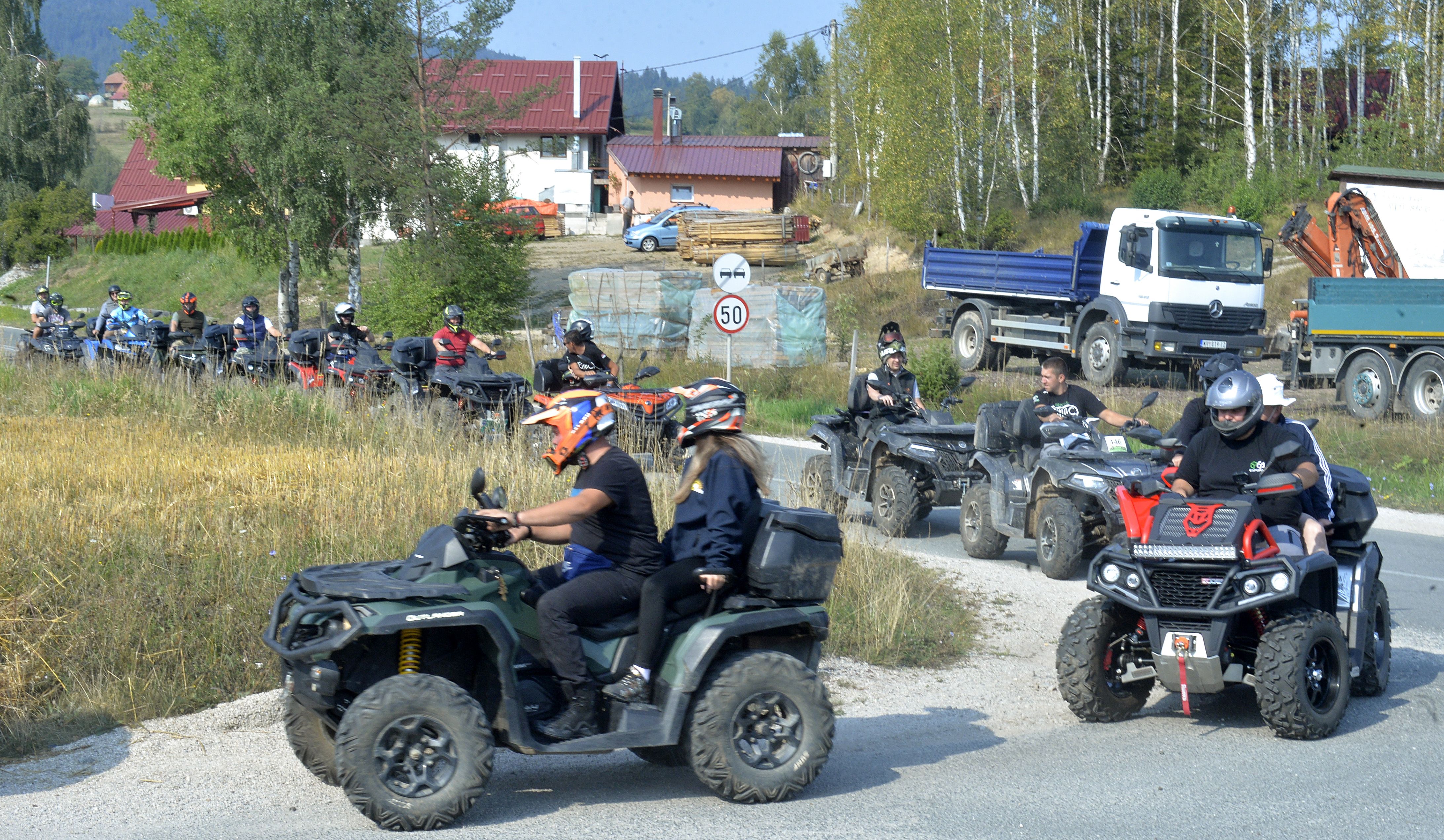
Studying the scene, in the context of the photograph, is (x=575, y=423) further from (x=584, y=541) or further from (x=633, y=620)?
(x=633, y=620)

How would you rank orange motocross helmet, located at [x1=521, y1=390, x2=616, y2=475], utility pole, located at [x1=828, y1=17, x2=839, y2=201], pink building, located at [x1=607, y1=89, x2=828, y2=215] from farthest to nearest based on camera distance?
pink building, located at [x1=607, y1=89, x2=828, y2=215], utility pole, located at [x1=828, y1=17, x2=839, y2=201], orange motocross helmet, located at [x1=521, y1=390, x2=616, y2=475]

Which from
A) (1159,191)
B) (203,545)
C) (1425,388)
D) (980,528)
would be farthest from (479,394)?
(1159,191)

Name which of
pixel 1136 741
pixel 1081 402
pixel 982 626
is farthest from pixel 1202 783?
pixel 1081 402

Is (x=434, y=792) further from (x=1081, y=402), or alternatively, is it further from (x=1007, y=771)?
(x=1081, y=402)

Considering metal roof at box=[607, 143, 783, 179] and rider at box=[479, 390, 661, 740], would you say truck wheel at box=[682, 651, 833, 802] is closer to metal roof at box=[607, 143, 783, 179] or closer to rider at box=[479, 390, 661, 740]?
rider at box=[479, 390, 661, 740]

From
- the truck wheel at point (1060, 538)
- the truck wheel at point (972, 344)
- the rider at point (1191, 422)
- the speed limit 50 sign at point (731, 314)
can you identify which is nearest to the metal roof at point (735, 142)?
the truck wheel at point (972, 344)

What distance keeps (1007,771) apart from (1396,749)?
2034 millimetres

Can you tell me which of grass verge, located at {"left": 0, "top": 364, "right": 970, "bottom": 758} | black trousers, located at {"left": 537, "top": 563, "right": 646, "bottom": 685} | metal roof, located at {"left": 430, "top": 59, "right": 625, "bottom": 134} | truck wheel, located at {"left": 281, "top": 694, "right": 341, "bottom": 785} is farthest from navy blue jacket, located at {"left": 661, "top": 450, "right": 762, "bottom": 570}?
metal roof, located at {"left": 430, "top": 59, "right": 625, "bottom": 134}

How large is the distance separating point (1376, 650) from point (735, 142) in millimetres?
63178

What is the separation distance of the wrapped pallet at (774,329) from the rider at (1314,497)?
21.8 metres

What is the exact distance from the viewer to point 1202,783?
19.4ft

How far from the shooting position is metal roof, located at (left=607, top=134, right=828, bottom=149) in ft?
221

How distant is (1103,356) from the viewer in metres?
24.9

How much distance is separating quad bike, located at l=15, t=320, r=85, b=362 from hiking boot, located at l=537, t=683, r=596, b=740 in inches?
658
